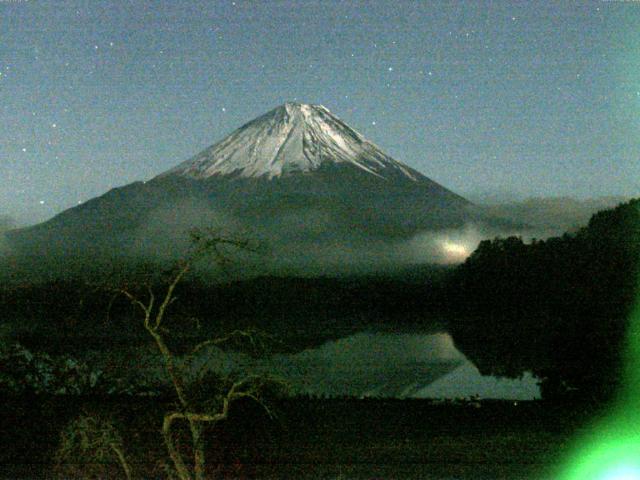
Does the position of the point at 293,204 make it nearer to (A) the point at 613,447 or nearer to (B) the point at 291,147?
(B) the point at 291,147

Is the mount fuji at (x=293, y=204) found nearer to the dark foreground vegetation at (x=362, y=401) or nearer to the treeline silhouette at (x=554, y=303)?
the dark foreground vegetation at (x=362, y=401)

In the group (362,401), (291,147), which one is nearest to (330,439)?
(362,401)

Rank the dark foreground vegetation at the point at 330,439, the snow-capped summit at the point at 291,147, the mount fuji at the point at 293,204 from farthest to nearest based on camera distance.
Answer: the mount fuji at the point at 293,204 → the snow-capped summit at the point at 291,147 → the dark foreground vegetation at the point at 330,439

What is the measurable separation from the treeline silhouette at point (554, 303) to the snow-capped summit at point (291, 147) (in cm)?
3707

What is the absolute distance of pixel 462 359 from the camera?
27.2m

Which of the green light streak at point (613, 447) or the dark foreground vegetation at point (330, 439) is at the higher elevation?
the dark foreground vegetation at point (330, 439)

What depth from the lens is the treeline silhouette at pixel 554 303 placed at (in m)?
23.0

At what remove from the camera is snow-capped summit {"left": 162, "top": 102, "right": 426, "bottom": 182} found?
79.6 m

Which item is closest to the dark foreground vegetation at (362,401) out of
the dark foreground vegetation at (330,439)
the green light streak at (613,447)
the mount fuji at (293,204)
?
the dark foreground vegetation at (330,439)

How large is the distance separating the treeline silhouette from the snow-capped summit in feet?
122

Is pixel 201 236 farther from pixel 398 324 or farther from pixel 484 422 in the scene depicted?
pixel 398 324

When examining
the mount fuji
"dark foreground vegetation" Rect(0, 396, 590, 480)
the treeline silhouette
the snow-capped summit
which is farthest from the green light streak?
the snow-capped summit

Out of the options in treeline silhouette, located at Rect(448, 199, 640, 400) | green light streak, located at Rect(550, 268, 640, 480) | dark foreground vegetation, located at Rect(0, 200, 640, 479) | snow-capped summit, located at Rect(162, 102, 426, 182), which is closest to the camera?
dark foreground vegetation, located at Rect(0, 200, 640, 479)

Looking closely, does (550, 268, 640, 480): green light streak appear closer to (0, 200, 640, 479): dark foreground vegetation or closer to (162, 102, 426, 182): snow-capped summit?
(0, 200, 640, 479): dark foreground vegetation
